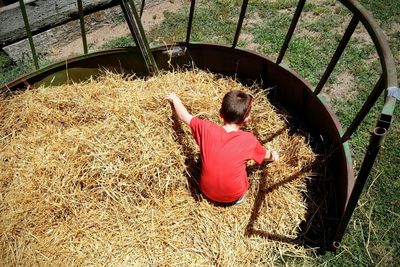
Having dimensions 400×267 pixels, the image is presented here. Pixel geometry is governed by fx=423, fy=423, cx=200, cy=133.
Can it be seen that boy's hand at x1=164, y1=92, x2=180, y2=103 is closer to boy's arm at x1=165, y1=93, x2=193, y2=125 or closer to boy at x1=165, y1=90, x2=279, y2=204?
boy's arm at x1=165, y1=93, x2=193, y2=125

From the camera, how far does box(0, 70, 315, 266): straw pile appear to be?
3336mm

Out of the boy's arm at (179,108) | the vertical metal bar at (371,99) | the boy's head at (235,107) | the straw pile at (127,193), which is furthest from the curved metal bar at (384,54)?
the boy's arm at (179,108)

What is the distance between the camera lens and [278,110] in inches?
169

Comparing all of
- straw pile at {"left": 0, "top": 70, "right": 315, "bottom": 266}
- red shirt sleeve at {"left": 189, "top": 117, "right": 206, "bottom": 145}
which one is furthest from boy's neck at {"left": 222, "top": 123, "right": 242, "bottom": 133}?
straw pile at {"left": 0, "top": 70, "right": 315, "bottom": 266}

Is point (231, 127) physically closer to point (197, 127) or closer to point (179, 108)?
point (197, 127)

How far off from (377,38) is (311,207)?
59.2 inches

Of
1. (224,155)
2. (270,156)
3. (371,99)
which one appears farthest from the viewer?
(270,156)

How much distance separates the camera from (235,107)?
127 inches

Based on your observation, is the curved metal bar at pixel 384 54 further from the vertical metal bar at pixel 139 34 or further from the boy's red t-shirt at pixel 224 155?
the vertical metal bar at pixel 139 34

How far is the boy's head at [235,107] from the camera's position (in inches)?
128

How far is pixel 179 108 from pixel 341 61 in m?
2.39

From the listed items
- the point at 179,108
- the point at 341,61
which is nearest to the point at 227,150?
the point at 179,108

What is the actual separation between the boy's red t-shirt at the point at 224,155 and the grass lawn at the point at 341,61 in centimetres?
79

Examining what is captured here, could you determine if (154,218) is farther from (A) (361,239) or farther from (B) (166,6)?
(B) (166,6)
